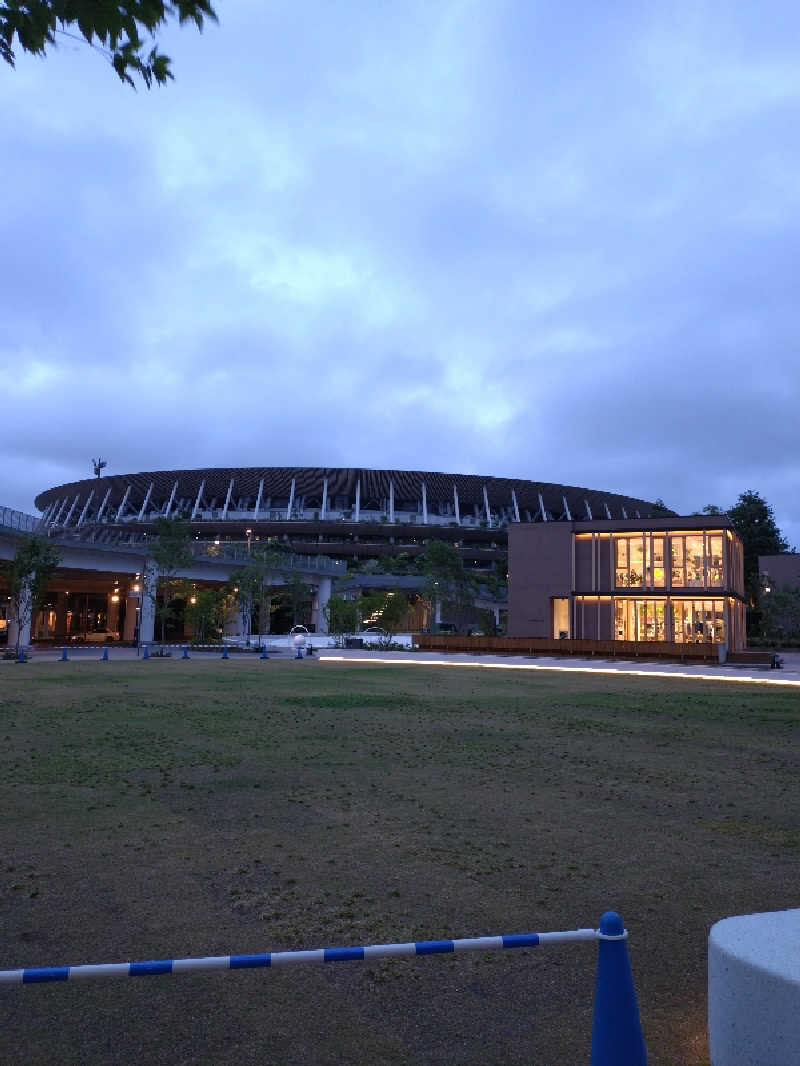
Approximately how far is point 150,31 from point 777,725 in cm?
1755

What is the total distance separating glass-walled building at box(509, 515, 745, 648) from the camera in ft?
176

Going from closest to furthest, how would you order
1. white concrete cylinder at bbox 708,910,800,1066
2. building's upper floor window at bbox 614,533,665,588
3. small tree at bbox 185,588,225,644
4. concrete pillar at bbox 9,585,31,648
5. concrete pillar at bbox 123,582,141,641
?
white concrete cylinder at bbox 708,910,800,1066
concrete pillar at bbox 9,585,31,648
small tree at bbox 185,588,225,644
building's upper floor window at bbox 614,533,665,588
concrete pillar at bbox 123,582,141,641

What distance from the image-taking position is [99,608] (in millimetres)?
81188

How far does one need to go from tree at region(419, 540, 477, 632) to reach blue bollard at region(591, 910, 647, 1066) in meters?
64.8

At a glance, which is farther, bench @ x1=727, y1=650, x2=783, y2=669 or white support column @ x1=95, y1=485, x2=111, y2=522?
white support column @ x1=95, y1=485, x2=111, y2=522

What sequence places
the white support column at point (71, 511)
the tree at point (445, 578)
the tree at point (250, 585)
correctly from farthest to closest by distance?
1. the white support column at point (71, 511)
2. the tree at point (445, 578)
3. the tree at point (250, 585)

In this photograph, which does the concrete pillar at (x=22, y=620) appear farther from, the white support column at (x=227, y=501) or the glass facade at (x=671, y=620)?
the white support column at (x=227, y=501)

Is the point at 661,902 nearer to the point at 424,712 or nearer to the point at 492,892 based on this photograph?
the point at 492,892

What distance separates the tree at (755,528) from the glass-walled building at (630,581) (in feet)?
154

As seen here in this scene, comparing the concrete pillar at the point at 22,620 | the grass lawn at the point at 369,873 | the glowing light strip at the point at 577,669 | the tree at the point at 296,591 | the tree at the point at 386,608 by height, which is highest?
the tree at the point at 296,591

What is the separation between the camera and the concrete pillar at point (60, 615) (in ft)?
248

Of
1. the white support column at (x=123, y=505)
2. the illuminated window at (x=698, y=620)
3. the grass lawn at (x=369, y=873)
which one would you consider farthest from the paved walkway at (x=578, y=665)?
the white support column at (x=123, y=505)

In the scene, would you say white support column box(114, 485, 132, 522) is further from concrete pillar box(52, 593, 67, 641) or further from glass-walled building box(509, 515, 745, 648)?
glass-walled building box(509, 515, 745, 648)

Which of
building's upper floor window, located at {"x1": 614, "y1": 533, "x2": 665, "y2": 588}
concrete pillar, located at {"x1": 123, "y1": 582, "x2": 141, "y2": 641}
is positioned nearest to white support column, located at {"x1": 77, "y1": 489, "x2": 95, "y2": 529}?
concrete pillar, located at {"x1": 123, "y1": 582, "x2": 141, "y2": 641}
